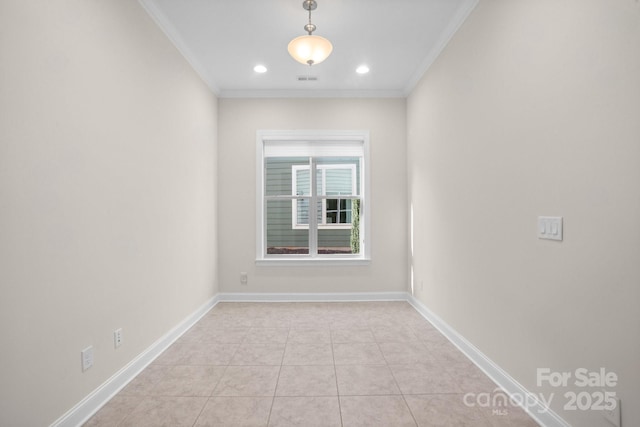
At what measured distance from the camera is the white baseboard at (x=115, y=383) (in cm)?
184

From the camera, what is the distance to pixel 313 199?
4.77 meters

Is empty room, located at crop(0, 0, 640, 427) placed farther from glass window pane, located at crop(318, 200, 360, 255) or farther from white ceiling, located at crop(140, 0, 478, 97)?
glass window pane, located at crop(318, 200, 360, 255)

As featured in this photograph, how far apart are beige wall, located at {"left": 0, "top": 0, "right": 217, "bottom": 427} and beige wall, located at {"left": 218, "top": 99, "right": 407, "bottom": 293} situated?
1330mm


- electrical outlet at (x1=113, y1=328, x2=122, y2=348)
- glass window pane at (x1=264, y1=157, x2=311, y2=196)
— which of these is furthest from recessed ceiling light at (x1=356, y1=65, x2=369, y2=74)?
electrical outlet at (x1=113, y1=328, x2=122, y2=348)

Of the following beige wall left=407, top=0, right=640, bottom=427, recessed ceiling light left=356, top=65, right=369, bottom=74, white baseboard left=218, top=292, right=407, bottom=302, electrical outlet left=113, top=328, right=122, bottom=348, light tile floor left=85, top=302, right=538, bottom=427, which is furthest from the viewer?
white baseboard left=218, top=292, right=407, bottom=302

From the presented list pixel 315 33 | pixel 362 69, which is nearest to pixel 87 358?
pixel 315 33

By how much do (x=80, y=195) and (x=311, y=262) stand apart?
3.09m

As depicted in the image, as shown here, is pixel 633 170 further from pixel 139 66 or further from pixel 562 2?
pixel 139 66

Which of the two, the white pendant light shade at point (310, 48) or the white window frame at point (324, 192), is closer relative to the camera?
the white pendant light shade at point (310, 48)

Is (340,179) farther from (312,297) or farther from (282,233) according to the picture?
(312,297)

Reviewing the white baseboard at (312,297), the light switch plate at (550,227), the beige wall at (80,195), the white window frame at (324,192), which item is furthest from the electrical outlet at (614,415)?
the white window frame at (324,192)

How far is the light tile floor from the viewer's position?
194 cm

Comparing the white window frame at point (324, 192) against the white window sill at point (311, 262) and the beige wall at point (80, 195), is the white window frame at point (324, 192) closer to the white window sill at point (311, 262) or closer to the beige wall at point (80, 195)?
the white window sill at point (311, 262)

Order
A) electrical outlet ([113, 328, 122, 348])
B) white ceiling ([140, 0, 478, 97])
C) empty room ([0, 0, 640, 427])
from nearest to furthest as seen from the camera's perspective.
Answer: empty room ([0, 0, 640, 427]) → electrical outlet ([113, 328, 122, 348]) → white ceiling ([140, 0, 478, 97])
